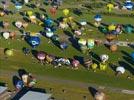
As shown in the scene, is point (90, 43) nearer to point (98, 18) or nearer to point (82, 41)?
point (82, 41)

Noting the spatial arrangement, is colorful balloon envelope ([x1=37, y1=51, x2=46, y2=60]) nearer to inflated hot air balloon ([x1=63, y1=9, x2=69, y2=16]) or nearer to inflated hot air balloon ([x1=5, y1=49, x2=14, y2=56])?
inflated hot air balloon ([x1=5, y1=49, x2=14, y2=56])

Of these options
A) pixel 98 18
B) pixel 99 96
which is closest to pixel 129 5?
pixel 98 18

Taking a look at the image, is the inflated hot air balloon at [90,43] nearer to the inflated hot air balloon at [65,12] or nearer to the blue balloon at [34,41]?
the blue balloon at [34,41]

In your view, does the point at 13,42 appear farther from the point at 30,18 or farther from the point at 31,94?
the point at 31,94

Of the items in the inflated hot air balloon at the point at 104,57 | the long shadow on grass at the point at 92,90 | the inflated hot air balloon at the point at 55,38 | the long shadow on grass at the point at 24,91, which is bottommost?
the long shadow on grass at the point at 92,90

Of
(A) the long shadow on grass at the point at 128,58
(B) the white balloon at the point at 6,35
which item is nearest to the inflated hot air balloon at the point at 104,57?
(A) the long shadow on grass at the point at 128,58

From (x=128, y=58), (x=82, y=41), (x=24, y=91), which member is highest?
(x=82, y=41)

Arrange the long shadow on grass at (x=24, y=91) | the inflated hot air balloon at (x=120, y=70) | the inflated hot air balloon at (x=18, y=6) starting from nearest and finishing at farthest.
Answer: the long shadow on grass at (x=24, y=91) → the inflated hot air balloon at (x=120, y=70) → the inflated hot air balloon at (x=18, y=6)

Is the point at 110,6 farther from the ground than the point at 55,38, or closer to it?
farther from the ground

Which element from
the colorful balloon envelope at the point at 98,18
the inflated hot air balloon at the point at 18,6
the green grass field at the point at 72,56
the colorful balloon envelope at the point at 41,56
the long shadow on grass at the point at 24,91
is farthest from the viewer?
the inflated hot air balloon at the point at 18,6

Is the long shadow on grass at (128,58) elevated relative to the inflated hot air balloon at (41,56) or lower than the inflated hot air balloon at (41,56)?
lower

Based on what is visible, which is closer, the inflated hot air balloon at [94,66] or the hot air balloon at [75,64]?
the inflated hot air balloon at [94,66]
